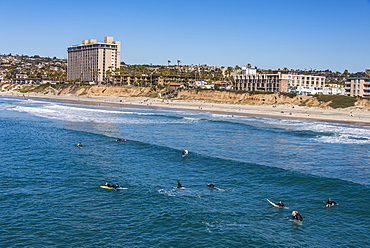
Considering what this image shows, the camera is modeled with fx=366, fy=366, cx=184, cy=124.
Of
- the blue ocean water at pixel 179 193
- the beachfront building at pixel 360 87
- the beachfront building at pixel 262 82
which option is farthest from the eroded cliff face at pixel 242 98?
the blue ocean water at pixel 179 193

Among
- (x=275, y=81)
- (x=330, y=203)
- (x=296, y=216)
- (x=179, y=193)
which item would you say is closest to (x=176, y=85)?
(x=275, y=81)

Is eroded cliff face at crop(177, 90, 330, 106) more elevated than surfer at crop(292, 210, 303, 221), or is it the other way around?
eroded cliff face at crop(177, 90, 330, 106)

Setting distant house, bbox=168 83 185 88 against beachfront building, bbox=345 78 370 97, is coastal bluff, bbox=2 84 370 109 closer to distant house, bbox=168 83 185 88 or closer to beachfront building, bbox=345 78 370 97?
distant house, bbox=168 83 185 88

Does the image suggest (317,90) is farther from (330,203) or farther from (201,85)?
(330,203)

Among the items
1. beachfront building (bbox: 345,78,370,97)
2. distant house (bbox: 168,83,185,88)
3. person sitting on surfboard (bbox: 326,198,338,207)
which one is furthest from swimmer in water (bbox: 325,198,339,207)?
distant house (bbox: 168,83,185,88)

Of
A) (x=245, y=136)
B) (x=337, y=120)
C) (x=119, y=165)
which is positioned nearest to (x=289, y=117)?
(x=337, y=120)

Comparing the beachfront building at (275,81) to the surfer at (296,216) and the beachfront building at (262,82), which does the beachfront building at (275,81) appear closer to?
the beachfront building at (262,82)
